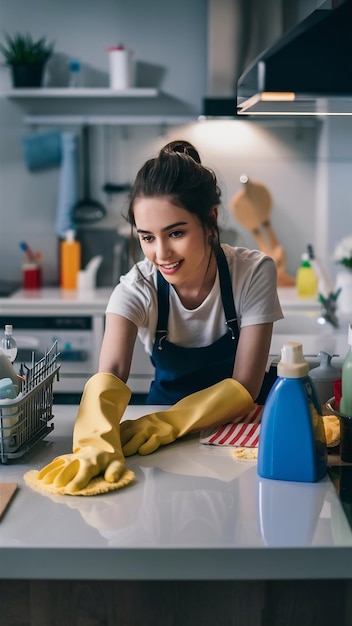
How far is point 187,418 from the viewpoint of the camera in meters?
1.60

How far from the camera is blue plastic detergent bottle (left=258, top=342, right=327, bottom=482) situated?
1.39 m

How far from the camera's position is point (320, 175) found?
399 cm

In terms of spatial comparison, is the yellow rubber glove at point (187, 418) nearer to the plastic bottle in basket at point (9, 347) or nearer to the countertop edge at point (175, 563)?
the plastic bottle in basket at point (9, 347)

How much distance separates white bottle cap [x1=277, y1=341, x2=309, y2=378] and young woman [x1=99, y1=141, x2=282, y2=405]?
1.12 feet

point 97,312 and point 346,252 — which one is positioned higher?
point 346,252

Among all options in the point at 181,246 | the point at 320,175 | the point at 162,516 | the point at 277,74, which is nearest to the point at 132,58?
the point at 320,175

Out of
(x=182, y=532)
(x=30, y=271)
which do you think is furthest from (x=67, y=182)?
(x=182, y=532)

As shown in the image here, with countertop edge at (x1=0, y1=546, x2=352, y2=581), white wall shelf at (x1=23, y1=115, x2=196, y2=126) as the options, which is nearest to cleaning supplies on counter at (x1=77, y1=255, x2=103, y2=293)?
white wall shelf at (x1=23, y1=115, x2=196, y2=126)

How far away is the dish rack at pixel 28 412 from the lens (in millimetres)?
1453

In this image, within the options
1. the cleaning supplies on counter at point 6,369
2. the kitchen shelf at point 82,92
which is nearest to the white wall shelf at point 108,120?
the kitchen shelf at point 82,92

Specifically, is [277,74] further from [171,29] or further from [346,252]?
[171,29]

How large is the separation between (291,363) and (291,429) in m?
0.11

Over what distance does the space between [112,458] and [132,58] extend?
2852mm

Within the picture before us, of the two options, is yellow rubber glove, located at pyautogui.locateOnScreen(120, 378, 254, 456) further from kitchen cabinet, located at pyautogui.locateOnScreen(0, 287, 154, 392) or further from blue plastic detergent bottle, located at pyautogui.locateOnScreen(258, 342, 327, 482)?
kitchen cabinet, located at pyautogui.locateOnScreen(0, 287, 154, 392)
